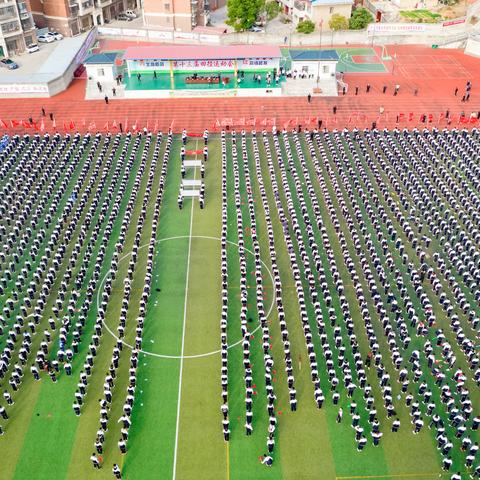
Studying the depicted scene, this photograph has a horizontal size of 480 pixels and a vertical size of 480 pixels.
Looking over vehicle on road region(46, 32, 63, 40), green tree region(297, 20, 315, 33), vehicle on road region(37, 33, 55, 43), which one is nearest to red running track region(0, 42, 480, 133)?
green tree region(297, 20, 315, 33)

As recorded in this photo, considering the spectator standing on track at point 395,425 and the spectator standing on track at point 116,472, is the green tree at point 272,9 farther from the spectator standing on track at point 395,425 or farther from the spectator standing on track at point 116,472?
the spectator standing on track at point 116,472

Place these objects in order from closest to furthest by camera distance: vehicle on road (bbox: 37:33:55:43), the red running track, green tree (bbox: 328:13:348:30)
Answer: the red running track < green tree (bbox: 328:13:348:30) < vehicle on road (bbox: 37:33:55:43)

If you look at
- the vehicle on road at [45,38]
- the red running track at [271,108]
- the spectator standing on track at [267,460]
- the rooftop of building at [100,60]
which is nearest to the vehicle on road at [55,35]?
the vehicle on road at [45,38]

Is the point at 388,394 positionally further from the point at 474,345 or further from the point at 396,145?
the point at 396,145

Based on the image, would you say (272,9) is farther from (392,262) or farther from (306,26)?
(392,262)

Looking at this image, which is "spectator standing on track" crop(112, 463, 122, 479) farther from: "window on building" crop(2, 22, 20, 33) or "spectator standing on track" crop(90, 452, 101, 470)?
"window on building" crop(2, 22, 20, 33)

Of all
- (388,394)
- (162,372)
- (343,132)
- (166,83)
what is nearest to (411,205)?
(343,132)
